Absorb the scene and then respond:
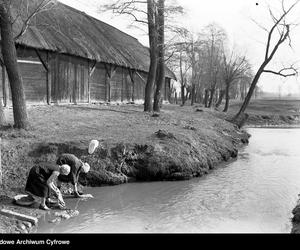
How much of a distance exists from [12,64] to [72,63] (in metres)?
11.1

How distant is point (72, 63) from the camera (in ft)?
82.2

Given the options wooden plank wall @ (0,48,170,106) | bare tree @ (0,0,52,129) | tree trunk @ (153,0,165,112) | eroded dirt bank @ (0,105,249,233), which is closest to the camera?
eroded dirt bank @ (0,105,249,233)

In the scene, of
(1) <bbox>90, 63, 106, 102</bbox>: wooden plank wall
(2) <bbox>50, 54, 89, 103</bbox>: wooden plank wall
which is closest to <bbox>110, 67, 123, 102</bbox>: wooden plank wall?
(1) <bbox>90, 63, 106, 102</bbox>: wooden plank wall

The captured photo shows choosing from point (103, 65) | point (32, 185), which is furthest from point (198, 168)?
point (103, 65)

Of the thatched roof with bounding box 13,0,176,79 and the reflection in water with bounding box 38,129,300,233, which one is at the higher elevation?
the thatched roof with bounding box 13,0,176,79

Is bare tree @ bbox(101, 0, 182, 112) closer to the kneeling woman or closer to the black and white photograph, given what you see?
the black and white photograph

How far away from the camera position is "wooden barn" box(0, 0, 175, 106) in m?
21.1

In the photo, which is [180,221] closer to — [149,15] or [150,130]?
[150,130]

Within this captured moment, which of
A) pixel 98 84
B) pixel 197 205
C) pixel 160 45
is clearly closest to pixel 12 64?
pixel 197 205

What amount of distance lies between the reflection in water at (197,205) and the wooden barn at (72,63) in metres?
9.04

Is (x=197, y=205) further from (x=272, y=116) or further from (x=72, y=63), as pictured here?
(x=272, y=116)

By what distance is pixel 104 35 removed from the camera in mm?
34344

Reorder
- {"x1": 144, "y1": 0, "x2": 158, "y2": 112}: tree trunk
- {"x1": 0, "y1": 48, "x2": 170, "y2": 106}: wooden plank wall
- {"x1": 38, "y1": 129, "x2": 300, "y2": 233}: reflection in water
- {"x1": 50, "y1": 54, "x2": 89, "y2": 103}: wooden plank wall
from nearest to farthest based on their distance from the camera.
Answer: {"x1": 38, "y1": 129, "x2": 300, "y2": 233}: reflection in water < {"x1": 0, "y1": 48, "x2": 170, "y2": 106}: wooden plank wall < {"x1": 50, "y1": 54, "x2": 89, "y2": 103}: wooden plank wall < {"x1": 144, "y1": 0, "x2": 158, "y2": 112}: tree trunk

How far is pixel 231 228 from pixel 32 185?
4.72 meters
